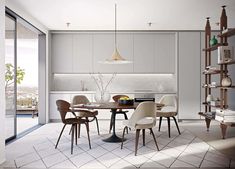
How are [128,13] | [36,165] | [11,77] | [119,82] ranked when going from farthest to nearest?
[119,82] < [128,13] < [11,77] < [36,165]

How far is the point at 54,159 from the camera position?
11.6 ft

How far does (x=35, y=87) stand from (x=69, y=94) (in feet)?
8.82

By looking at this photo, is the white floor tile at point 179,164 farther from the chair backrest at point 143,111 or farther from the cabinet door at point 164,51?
the cabinet door at point 164,51

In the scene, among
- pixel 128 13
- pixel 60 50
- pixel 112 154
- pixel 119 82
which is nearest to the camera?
pixel 112 154

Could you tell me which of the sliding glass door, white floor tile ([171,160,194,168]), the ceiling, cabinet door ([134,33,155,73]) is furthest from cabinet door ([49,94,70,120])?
white floor tile ([171,160,194,168])

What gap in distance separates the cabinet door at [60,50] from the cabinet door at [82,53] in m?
0.15

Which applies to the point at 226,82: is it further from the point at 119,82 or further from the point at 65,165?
the point at 65,165

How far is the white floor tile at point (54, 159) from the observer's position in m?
3.36

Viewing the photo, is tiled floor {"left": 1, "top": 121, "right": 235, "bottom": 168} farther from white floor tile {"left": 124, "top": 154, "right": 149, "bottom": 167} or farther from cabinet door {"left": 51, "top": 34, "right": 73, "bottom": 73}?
cabinet door {"left": 51, "top": 34, "right": 73, "bottom": 73}

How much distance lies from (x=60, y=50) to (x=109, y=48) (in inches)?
57.3

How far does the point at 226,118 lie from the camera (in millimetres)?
4797

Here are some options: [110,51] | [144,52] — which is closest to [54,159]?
[110,51]

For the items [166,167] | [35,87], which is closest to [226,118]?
[166,167]

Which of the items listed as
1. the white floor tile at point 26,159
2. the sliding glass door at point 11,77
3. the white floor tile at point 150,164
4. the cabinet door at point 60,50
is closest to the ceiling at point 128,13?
the cabinet door at point 60,50
